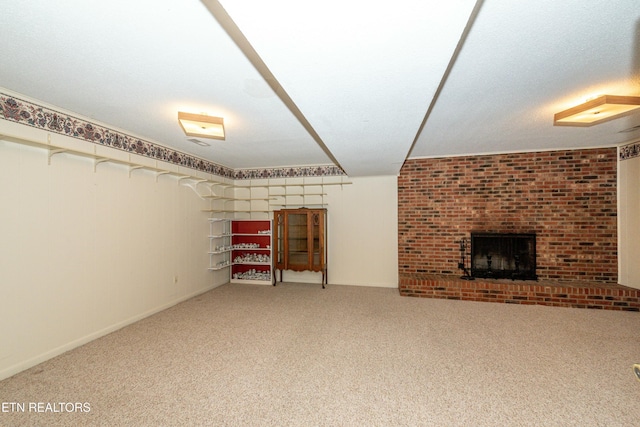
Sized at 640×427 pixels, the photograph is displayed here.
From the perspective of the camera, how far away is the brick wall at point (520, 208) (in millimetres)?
4004

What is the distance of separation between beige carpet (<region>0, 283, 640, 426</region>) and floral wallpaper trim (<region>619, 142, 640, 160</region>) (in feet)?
7.48

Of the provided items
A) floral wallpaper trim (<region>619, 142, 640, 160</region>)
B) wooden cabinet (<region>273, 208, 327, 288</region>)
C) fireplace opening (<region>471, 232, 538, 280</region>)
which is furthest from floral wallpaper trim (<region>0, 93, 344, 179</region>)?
floral wallpaper trim (<region>619, 142, 640, 160</region>)

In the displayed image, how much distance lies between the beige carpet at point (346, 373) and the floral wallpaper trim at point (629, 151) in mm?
2280

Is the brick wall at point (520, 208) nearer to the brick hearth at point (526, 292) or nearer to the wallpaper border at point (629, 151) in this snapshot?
the wallpaper border at point (629, 151)

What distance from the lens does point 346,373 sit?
2.14 meters

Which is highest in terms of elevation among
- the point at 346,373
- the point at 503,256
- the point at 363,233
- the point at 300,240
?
the point at 363,233

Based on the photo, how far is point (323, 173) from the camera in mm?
5211

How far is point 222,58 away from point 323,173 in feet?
11.9

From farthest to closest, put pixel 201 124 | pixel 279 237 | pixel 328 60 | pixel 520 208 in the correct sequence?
pixel 279 237 → pixel 520 208 → pixel 201 124 → pixel 328 60

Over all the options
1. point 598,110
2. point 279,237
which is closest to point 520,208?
point 598,110

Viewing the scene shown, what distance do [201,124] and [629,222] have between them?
19.6 feet

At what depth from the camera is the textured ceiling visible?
1.15m

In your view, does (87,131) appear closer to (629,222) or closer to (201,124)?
(201,124)

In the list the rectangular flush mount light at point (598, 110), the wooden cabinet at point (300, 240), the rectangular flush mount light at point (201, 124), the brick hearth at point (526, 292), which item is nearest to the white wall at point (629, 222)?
A: the brick hearth at point (526, 292)
